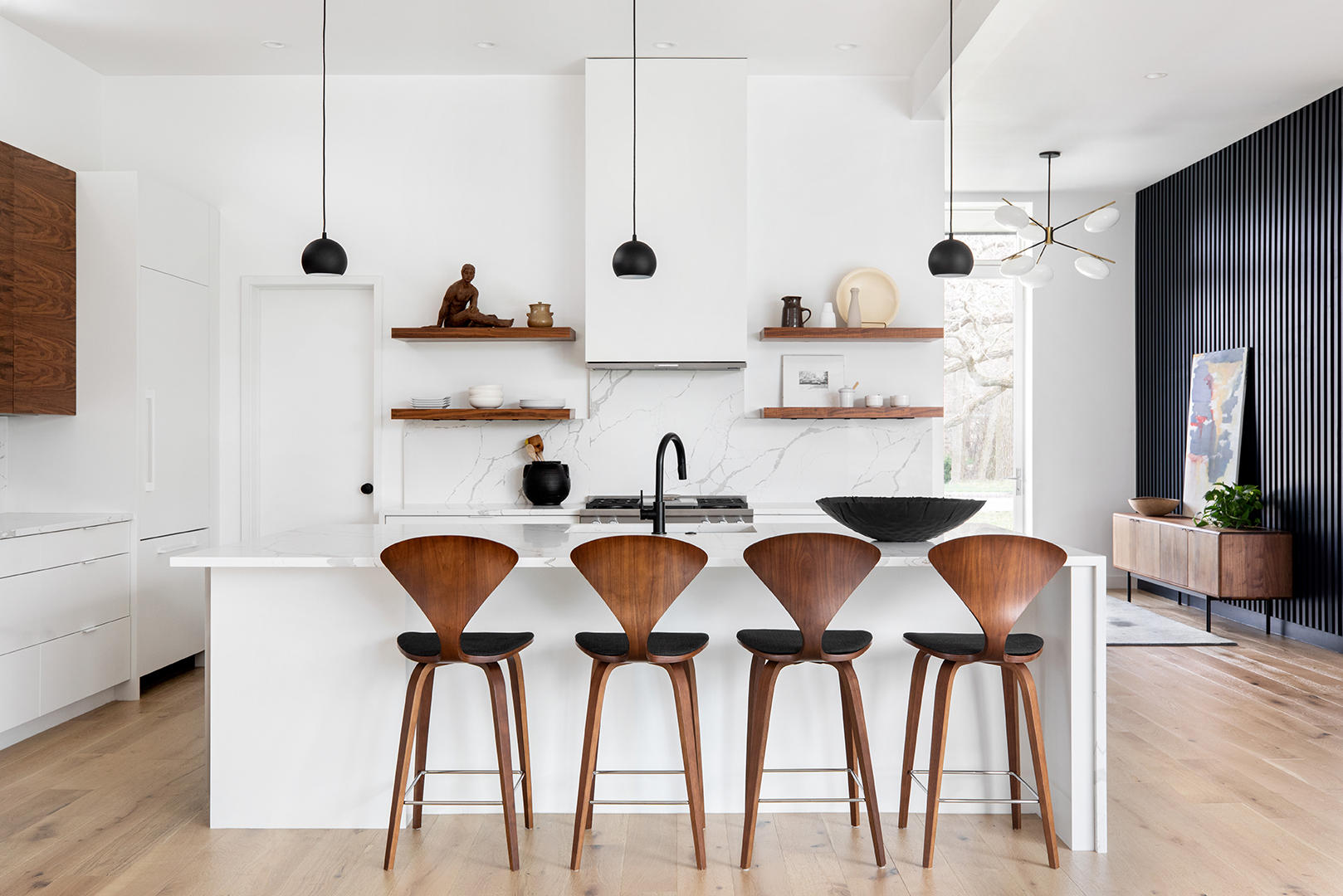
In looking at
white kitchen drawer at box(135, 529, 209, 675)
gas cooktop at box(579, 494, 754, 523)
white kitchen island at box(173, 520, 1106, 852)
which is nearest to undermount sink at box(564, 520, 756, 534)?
white kitchen island at box(173, 520, 1106, 852)

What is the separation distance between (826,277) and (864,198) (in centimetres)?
47

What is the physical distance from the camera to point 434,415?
4789 mm

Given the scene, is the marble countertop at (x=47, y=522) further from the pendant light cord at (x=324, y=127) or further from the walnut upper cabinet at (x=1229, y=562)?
the walnut upper cabinet at (x=1229, y=562)

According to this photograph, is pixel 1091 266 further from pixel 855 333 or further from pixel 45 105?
pixel 45 105

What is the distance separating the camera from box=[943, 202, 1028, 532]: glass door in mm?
7156

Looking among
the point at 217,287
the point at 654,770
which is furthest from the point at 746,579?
the point at 217,287

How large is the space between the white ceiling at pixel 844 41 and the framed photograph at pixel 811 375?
1.41 m

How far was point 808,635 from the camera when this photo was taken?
2422 mm

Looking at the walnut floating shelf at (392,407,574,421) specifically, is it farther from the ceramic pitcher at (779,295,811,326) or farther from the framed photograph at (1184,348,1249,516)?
the framed photograph at (1184,348,1249,516)

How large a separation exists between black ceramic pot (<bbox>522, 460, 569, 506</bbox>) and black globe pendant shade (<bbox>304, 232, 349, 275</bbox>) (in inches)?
60.6

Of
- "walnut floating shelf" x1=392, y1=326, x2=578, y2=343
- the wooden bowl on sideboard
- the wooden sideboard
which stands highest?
"walnut floating shelf" x1=392, y1=326, x2=578, y2=343

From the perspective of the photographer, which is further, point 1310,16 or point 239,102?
point 239,102

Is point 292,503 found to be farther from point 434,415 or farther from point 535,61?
point 535,61

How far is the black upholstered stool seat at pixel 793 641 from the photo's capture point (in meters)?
2.45
